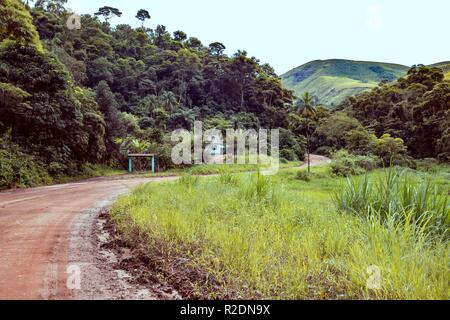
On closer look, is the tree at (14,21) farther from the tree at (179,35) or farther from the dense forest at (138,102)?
the tree at (179,35)

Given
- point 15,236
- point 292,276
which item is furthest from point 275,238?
point 15,236

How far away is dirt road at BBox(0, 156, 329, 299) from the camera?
12.0 feet

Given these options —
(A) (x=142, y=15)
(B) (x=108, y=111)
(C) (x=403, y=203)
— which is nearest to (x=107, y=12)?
(A) (x=142, y=15)

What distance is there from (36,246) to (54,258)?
2.63 feet

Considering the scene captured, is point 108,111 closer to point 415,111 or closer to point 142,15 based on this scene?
point 415,111

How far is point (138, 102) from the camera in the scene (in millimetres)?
44906

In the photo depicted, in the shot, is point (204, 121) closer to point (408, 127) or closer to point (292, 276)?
point (408, 127)

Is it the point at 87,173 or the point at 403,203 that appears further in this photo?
the point at 87,173

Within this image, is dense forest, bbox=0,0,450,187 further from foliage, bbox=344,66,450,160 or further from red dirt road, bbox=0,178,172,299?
red dirt road, bbox=0,178,172,299

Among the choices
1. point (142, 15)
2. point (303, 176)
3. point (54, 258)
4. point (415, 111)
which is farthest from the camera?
point (142, 15)

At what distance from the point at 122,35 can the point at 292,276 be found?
62.7 meters

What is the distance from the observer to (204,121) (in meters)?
45.1

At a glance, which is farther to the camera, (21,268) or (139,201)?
(139,201)

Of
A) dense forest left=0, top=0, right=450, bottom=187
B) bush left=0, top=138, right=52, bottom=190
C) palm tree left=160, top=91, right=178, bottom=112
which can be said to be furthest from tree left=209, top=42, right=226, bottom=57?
bush left=0, top=138, right=52, bottom=190
